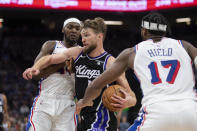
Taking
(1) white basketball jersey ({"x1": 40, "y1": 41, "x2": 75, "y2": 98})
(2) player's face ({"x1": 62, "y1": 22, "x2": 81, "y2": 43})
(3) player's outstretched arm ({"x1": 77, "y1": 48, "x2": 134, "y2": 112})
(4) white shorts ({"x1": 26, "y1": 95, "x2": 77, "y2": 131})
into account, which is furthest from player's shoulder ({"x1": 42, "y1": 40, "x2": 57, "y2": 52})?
(3) player's outstretched arm ({"x1": 77, "y1": 48, "x2": 134, "y2": 112})

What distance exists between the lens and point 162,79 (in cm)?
301

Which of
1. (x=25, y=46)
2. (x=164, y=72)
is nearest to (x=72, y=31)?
(x=164, y=72)

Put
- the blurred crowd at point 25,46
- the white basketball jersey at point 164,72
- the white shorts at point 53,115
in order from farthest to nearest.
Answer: the blurred crowd at point 25,46 < the white shorts at point 53,115 < the white basketball jersey at point 164,72

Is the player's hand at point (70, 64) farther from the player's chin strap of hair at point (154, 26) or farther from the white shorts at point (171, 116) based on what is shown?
the white shorts at point (171, 116)

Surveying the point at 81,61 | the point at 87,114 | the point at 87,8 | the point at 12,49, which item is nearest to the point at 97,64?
the point at 81,61

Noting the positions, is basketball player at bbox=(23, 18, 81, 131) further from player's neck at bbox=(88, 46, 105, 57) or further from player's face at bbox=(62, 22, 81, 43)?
player's neck at bbox=(88, 46, 105, 57)

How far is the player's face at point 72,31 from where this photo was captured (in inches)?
198

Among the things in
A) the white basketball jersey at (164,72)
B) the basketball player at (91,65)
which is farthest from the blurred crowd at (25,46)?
the white basketball jersey at (164,72)

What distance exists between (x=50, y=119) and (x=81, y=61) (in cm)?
97

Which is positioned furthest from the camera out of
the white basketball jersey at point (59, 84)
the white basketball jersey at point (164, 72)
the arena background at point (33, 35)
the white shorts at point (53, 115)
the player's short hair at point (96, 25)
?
the arena background at point (33, 35)

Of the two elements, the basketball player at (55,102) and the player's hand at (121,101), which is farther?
the basketball player at (55,102)

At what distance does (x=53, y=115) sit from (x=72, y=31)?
1.29m

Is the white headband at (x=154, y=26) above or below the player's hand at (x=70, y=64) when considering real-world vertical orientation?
above

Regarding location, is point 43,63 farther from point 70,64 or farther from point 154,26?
point 154,26
